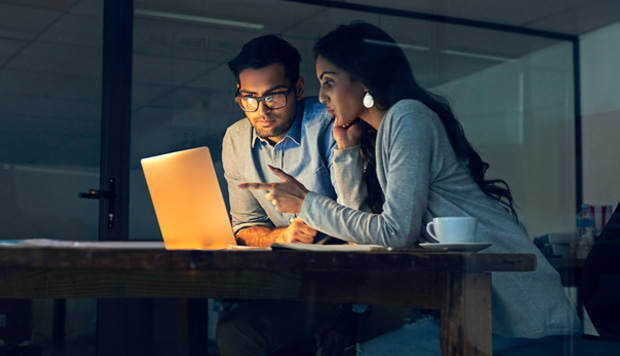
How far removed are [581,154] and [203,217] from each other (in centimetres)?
149

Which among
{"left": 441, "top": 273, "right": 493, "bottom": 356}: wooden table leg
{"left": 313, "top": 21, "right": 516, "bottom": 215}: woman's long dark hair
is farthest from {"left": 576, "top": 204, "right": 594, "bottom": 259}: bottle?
{"left": 441, "top": 273, "right": 493, "bottom": 356}: wooden table leg

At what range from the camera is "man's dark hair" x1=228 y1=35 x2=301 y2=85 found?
2105 millimetres

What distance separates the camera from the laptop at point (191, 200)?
1309mm

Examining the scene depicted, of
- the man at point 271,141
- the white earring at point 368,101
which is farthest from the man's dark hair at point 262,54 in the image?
the white earring at point 368,101

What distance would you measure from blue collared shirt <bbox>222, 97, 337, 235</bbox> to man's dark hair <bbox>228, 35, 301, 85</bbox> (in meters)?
0.17

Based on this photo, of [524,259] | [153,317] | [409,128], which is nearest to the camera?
[524,259]

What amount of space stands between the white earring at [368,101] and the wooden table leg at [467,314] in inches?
31.0

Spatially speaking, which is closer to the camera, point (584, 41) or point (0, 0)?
point (0, 0)

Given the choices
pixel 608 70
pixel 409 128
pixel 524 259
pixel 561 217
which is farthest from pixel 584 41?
pixel 524 259

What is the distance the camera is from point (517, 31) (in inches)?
90.4

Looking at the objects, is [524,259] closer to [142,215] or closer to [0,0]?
[142,215]

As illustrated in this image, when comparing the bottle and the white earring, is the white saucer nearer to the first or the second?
the white earring

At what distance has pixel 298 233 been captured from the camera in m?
1.80

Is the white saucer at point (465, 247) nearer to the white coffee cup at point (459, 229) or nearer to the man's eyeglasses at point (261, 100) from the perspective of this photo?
the white coffee cup at point (459, 229)
